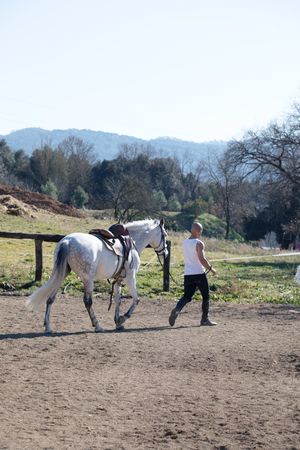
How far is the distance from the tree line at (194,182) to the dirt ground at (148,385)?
25.1 m

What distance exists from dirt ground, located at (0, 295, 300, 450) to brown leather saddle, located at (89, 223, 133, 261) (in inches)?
55.6

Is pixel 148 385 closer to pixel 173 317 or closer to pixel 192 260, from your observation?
pixel 173 317

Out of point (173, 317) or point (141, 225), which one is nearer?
point (173, 317)

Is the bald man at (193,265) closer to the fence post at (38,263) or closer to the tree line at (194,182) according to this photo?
the fence post at (38,263)

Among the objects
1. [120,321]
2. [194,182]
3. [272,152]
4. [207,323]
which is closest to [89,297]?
[120,321]

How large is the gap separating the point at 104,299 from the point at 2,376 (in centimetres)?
745

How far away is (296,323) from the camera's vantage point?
1316 cm

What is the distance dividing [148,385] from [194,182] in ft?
257

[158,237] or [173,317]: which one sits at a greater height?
[158,237]

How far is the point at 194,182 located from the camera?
85.9 meters

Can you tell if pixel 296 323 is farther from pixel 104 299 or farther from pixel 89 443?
pixel 89 443

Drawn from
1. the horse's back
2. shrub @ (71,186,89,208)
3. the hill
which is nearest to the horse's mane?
the horse's back

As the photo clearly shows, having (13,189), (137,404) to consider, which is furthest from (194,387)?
(13,189)

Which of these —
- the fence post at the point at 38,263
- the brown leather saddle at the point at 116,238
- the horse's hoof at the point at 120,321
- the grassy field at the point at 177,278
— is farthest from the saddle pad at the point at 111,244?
the fence post at the point at 38,263
